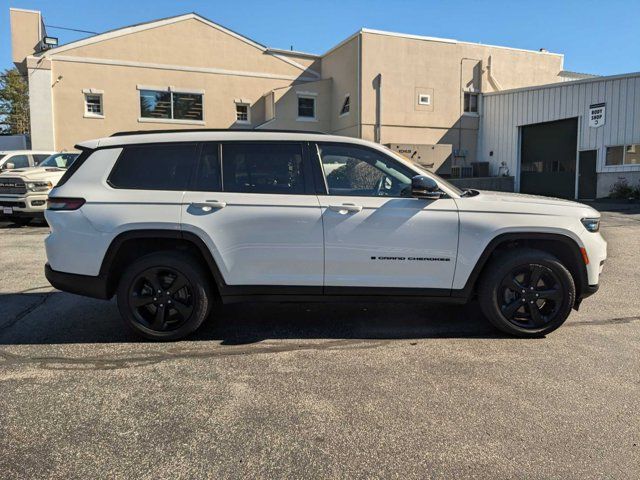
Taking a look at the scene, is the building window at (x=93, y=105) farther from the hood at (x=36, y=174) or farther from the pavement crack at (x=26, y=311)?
the pavement crack at (x=26, y=311)

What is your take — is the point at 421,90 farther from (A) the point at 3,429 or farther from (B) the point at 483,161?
(A) the point at 3,429

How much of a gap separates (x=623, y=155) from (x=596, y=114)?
208 cm

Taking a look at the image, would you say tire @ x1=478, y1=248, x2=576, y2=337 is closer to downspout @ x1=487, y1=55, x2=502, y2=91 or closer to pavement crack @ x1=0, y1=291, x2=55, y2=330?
pavement crack @ x1=0, y1=291, x2=55, y2=330

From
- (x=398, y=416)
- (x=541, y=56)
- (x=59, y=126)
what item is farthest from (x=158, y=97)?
(x=398, y=416)

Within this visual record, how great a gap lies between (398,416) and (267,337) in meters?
1.77

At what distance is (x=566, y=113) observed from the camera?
2198 cm

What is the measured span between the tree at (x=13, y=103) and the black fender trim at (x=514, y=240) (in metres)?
54.1

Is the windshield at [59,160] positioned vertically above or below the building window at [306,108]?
below

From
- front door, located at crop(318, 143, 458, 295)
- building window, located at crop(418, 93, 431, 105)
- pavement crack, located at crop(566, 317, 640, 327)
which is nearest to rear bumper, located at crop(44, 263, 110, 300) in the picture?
front door, located at crop(318, 143, 458, 295)

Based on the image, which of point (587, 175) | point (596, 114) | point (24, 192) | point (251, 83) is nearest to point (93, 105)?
point (251, 83)

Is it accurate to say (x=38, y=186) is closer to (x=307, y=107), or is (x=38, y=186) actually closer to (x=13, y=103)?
(x=307, y=107)

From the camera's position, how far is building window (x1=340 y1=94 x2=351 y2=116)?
82.8 ft

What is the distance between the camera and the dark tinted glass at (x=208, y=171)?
4.46 m

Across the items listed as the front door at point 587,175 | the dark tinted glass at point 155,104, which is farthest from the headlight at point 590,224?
the dark tinted glass at point 155,104
